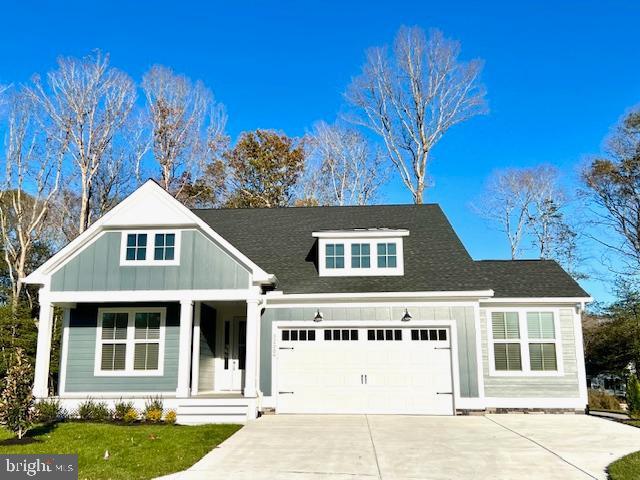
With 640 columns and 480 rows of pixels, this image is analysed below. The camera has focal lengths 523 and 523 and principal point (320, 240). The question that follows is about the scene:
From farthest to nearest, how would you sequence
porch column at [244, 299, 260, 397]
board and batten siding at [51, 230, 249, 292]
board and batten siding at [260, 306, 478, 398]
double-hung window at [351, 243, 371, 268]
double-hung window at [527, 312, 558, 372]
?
double-hung window at [351, 243, 371, 268]
double-hung window at [527, 312, 558, 372]
board and batten siding at [51, 230, 249, 292]
board and batten siding at [260, 306, 478, 398]
porch column at [244, 299, 260, 397]

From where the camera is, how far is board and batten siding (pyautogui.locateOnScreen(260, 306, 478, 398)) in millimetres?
13383

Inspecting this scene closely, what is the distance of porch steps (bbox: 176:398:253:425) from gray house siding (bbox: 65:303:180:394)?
128cm

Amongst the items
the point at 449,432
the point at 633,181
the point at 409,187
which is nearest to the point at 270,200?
the point at 409,187

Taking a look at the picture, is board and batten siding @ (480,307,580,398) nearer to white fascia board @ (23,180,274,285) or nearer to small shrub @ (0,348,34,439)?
white fascia board @ (23,180,274,285)

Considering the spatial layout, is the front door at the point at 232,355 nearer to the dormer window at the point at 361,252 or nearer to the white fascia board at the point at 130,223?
the white fascia board at the point at 130,223

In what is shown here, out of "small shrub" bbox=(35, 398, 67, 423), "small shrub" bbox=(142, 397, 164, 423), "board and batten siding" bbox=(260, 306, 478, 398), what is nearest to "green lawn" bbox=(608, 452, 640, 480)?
"board and batten siding" bbox=(260, 306, 478, 398)

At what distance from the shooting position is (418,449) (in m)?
8.95

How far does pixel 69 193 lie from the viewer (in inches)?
1157

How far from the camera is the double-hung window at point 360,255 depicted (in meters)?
15.1

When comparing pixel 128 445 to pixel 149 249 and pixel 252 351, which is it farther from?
pixel 149 249

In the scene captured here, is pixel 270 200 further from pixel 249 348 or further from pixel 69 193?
pixel 249 348

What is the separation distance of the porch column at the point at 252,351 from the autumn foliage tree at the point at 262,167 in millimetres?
19000
